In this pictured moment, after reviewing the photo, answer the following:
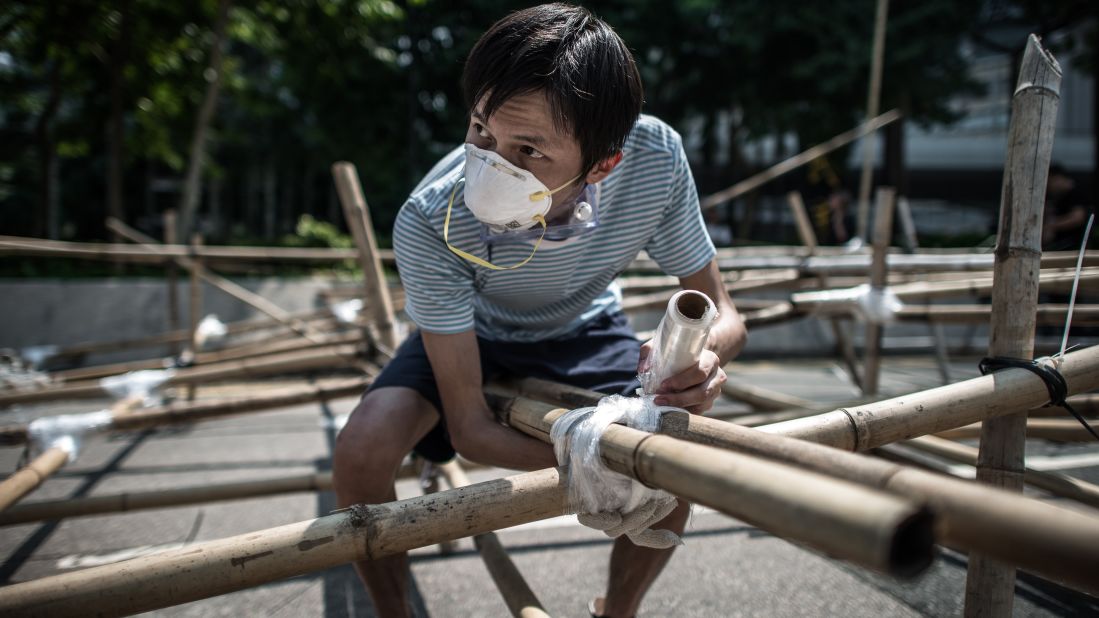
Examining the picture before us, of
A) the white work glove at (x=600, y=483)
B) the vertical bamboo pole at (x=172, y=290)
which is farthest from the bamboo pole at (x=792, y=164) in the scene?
the vertical bamboo pole at (x=172, y=290)

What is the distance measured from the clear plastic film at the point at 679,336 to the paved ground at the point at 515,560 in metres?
0.87

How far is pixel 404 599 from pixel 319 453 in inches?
104

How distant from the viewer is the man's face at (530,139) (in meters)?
1.50

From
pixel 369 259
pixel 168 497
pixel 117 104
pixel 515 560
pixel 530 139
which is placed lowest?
pixel 515 560

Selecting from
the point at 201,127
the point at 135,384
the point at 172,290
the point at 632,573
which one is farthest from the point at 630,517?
the point at 201,127

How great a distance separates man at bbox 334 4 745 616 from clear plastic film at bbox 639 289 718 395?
0.11 ft

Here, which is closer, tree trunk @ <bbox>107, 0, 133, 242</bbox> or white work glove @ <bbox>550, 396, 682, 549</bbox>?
white work glove @ <bbox>550, 396, 682, 549</bbox>

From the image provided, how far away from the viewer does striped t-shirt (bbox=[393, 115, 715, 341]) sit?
5.82ft

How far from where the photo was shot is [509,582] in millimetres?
1857

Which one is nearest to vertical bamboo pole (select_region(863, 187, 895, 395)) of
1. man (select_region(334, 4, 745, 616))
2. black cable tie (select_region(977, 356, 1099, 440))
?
man (select_region(334, 4, 745, 616))

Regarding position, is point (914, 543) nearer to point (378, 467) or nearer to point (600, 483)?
point (600, 483)

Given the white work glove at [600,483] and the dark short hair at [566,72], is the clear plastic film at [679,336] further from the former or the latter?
the dark short hair at [566,72]

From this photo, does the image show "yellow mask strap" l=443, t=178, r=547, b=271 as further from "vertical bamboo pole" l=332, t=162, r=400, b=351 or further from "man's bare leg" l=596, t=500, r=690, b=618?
"vertical bamboo pole" l=332, t=162, r=400, b=351

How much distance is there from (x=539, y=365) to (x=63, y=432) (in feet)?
6.10
